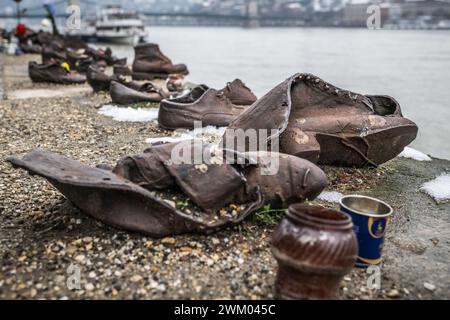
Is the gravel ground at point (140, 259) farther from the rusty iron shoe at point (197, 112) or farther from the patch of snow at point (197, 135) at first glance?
the rusty iron shoe at point (197, 112)

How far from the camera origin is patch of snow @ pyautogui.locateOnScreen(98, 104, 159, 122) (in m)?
6.50

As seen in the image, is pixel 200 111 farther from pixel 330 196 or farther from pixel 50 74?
pixel 50 74

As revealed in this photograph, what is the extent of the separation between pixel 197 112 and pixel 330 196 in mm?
2551

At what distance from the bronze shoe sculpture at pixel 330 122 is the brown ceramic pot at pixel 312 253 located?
5.84 feet

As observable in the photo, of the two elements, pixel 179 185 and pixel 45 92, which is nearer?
Result: pixel 179 185

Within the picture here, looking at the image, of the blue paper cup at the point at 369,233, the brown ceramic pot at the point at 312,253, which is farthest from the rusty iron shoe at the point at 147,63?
the brown ceramic pot at the point at 312,253

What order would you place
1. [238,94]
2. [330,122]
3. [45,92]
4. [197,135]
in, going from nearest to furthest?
[330,122] → [197,135] → [238,94] → [45,92]

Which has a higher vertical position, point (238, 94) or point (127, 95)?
point (238, 94)

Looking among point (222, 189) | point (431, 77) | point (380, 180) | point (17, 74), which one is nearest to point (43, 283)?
point (222, 189)

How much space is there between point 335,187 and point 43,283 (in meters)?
2.53

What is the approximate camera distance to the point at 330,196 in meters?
3.66

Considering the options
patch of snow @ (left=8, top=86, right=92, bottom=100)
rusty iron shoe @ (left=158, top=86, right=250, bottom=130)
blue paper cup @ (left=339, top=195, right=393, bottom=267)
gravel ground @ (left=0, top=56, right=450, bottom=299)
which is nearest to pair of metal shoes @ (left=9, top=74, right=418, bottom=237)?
gravel ground @ (left=0, top=56, right=450, bottom=299)

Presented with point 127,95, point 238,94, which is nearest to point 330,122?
point 238,94

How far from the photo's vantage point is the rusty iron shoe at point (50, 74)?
400 inches
